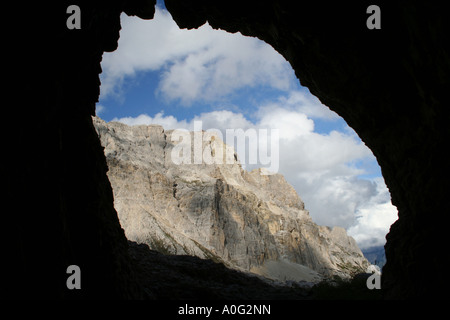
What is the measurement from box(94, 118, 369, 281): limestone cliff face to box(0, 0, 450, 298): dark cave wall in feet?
280

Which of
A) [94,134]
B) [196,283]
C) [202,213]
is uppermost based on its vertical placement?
[202,213]

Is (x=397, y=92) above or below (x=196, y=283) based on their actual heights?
above

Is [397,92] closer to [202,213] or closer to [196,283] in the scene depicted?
[196,283]

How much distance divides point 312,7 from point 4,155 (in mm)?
11604

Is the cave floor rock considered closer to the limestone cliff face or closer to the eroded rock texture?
the eroded rock texture

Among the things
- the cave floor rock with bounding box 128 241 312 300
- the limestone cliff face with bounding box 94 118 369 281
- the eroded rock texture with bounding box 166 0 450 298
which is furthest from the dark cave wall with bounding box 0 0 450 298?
the limestone cliff face with bounding box 94 118 369 281

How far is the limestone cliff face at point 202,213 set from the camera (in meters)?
109

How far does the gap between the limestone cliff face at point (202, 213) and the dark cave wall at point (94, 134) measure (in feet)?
280

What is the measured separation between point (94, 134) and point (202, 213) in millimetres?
115287

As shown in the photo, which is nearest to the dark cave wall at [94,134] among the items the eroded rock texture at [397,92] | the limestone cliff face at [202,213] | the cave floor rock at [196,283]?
the eroded rock texture at [397,92]

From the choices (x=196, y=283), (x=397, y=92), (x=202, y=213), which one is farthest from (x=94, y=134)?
(x=202, y=213)

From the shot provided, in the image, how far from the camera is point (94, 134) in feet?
45.9

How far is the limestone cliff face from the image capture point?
359 feet
